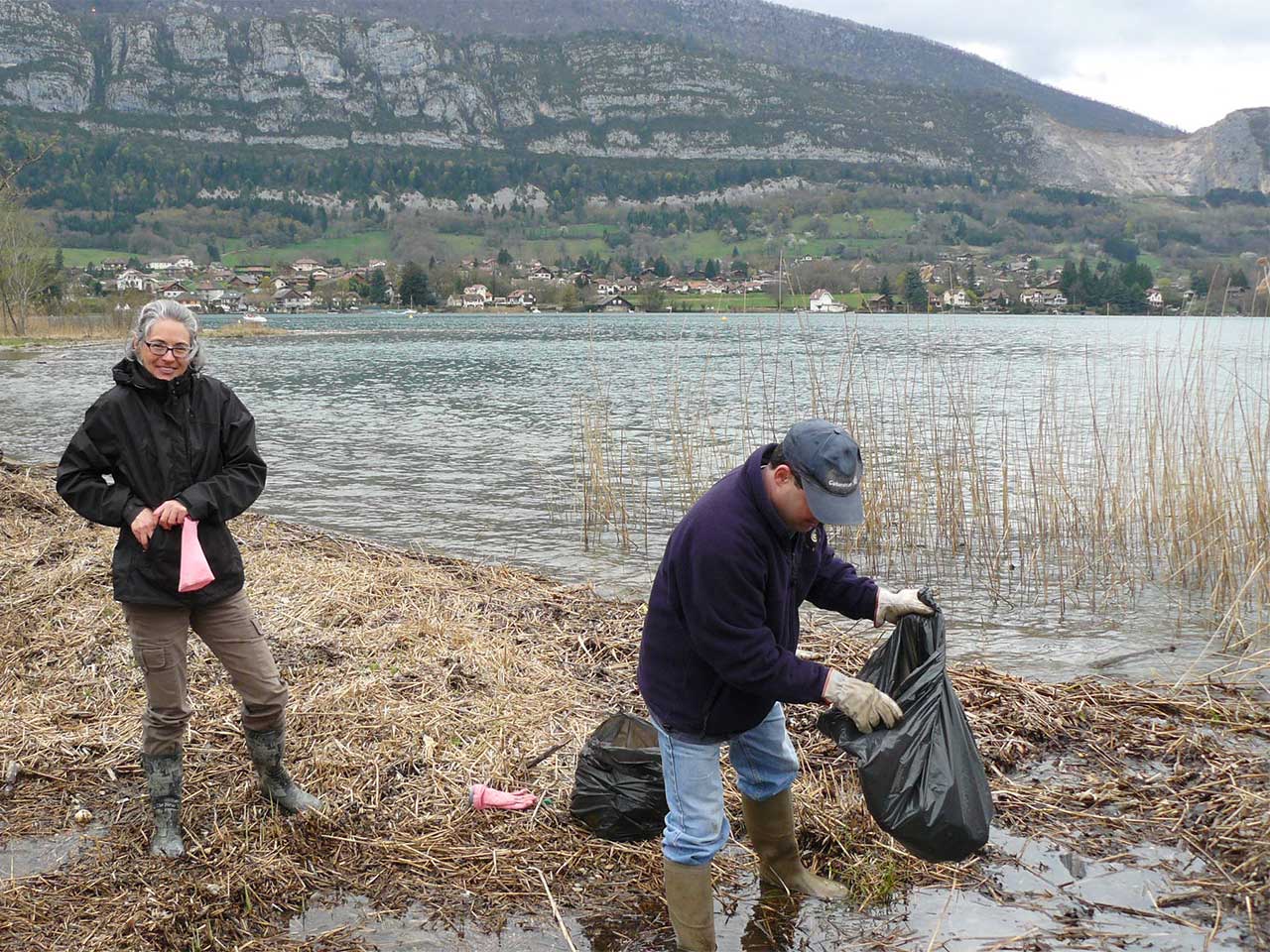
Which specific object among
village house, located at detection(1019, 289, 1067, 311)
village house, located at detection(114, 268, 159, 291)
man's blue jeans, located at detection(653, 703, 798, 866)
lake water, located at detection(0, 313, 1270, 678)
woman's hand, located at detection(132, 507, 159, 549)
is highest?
village house, located at detection(114, 268, 159, 291)

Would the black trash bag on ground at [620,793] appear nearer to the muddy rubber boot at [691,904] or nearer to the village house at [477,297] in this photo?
the muddy rubber boot at [691,904]

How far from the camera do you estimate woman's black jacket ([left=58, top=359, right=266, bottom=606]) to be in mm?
3574

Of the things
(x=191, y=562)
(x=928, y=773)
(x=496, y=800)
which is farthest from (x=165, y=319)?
(x=928, y=773)

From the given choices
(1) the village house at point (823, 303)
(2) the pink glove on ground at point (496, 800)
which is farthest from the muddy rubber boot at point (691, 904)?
(1) the village house at point (823, 303)

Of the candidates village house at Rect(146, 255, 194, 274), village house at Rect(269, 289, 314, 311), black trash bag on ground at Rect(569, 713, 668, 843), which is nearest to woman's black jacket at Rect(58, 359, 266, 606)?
black trash bag on ground at Rect(569, 713, 668, 843)

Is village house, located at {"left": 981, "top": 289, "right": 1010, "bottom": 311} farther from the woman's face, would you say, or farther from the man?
the woman's face

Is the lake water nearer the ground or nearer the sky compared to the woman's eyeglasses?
nearer the ground

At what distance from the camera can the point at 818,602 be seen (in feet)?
11.2

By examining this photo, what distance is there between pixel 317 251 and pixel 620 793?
16533 cm

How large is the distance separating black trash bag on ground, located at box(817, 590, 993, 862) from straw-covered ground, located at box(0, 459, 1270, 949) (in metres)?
0.68

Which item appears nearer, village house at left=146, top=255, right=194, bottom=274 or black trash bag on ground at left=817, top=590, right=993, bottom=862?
black trash bag on ground at left=817, top=590, right=993, bottom=862

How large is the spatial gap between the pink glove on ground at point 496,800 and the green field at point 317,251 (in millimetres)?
154835

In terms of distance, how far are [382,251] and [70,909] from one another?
16410 centimetres

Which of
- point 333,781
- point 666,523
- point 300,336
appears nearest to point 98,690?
point 333,781
